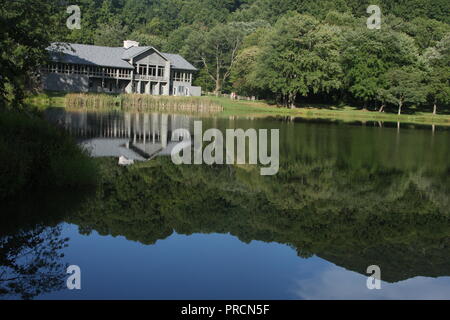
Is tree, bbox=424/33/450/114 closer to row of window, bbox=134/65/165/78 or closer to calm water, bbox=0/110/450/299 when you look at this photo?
row of window, bbox=134/65/165/78

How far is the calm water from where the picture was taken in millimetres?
7895

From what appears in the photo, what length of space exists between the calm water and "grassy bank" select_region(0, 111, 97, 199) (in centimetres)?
42

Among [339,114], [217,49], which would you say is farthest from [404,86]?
[217,49]

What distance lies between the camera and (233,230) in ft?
36.7

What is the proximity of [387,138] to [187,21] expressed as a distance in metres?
108

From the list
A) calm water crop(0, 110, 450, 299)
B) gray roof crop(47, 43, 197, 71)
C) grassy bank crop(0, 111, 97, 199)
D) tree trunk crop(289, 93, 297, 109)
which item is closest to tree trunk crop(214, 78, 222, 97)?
gray roof crop(47, 43, 197, 71)

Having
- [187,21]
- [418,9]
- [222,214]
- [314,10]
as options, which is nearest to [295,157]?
[222,214]

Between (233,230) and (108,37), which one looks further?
(108,37)

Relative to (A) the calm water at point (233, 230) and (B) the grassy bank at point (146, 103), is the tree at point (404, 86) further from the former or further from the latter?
(A) the calm water at point (233, 230)

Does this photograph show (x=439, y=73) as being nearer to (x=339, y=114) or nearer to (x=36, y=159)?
(x=339, y=114)

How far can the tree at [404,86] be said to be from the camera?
6344 cm

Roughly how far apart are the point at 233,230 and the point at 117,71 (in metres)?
61.0

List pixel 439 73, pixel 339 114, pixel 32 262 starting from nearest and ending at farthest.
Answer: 1. pixel 32 262
2. pixel 339 114
3. pixel 439 73
